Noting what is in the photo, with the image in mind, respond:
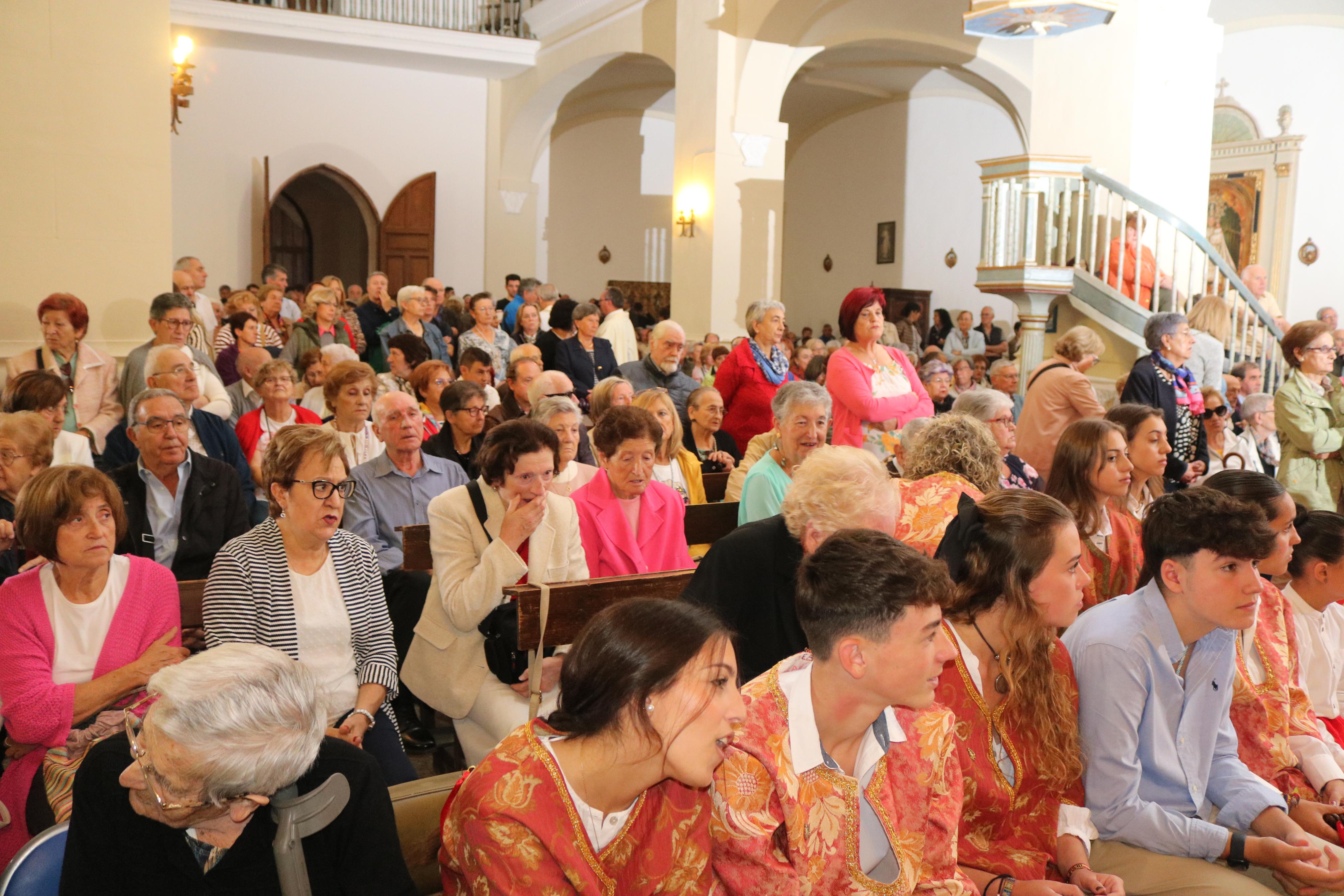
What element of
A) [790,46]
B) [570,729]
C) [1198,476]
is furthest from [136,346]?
[790,46]

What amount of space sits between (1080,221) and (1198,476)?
3.85 metres

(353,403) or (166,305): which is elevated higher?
(166,305)

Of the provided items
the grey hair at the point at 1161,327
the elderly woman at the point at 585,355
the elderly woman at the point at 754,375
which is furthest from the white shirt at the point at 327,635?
the grey hair at the point at 1161,327

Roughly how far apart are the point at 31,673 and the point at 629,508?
178cm

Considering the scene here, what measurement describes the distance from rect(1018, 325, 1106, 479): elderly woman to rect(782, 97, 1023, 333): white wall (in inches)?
393

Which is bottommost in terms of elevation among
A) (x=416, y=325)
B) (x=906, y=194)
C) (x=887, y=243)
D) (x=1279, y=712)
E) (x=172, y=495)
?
(x=1279, y=712)

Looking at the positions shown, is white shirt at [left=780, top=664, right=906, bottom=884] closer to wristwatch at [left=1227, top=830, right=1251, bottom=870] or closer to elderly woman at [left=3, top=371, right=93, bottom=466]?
wristwatch at [left=1227, top=830, right=1251, bottom=870]

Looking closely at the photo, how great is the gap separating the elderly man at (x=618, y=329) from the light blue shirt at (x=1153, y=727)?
6513 mm

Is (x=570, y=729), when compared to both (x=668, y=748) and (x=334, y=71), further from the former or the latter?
(x=334, y=71)

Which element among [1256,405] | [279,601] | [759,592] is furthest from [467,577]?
[1256,405]

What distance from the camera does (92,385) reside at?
5.22 metres

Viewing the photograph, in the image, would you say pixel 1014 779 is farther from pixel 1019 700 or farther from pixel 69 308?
pixel 69 308

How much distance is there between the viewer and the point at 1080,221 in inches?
339

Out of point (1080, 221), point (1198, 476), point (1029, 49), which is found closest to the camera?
point (1198, 476)
